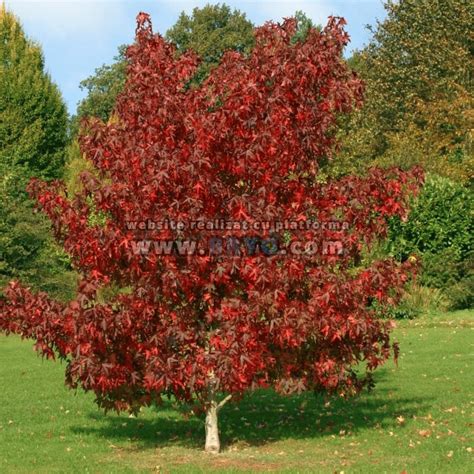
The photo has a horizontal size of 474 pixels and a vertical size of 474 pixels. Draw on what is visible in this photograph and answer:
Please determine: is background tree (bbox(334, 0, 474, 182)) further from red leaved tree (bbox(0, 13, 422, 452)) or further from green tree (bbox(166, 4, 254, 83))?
red leaved tree (bbox(0, 13, 422, 452))

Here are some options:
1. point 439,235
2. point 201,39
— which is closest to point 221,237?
point 439,235

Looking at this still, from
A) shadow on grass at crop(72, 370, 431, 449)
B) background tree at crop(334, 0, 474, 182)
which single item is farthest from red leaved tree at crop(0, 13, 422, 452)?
background tree at crop(334, 0, 474, 182)

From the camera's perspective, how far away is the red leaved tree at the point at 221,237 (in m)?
8.78

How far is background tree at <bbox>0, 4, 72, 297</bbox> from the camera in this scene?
30094 millimetres

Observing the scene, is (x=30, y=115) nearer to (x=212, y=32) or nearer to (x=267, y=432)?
(x=212, y=32)

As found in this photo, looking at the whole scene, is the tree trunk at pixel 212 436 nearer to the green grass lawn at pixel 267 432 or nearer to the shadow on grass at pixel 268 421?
the green grass lawn at pixel 267 432

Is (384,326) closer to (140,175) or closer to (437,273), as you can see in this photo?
(140,175)

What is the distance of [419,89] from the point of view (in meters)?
39.1

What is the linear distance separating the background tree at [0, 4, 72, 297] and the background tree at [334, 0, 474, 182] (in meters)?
11.9

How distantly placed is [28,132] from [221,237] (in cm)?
3368

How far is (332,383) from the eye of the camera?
30.4 ft

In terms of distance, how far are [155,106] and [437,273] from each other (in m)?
18.5

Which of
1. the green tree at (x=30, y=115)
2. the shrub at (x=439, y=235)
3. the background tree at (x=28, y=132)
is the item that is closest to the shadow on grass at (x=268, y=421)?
the shrub at (x=439, y=235)

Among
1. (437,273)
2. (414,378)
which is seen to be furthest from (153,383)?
(437,273)
